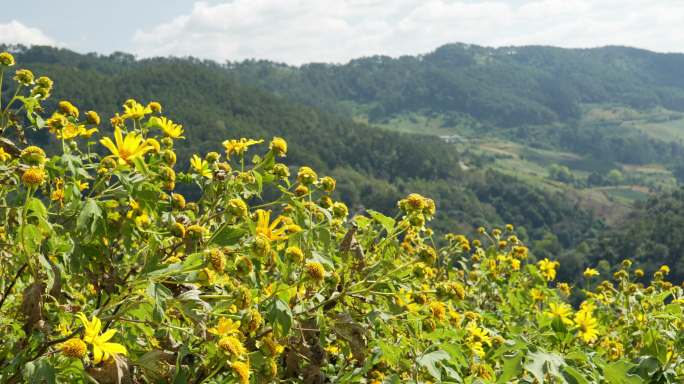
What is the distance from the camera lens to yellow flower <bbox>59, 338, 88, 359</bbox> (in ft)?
5.45

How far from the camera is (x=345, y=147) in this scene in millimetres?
137625

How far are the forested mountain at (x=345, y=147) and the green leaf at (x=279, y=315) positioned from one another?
9737 cm

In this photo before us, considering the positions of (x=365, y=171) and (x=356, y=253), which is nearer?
(x=356, y=253)

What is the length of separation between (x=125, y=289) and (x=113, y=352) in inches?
13.9

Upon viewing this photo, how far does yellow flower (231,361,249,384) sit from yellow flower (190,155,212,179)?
3.65 feet

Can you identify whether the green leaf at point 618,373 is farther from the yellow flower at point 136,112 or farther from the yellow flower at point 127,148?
the yellow flower at point 136,112

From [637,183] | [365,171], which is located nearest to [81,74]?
[365,171]

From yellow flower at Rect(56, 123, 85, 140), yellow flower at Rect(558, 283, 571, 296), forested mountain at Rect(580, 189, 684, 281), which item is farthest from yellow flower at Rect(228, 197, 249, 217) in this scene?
forested mountain at Rect(580, 189, 684, 281)

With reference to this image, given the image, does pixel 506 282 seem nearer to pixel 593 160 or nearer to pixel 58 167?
pixel 58 167

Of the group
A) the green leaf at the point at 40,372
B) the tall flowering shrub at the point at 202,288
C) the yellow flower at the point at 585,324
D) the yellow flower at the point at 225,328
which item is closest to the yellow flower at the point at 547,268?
the yellow flower at the point at 585,324

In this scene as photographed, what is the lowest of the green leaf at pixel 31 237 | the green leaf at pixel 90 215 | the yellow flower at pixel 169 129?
the green leaf at pixel 31 237

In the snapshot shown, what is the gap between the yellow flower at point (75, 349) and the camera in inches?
65.4

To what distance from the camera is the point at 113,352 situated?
67.5 inches

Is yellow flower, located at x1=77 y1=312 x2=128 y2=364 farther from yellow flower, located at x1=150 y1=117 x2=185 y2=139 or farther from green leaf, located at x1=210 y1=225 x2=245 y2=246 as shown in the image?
yellow flower, located at x1=150 y1=117 x2=185 y2=139
